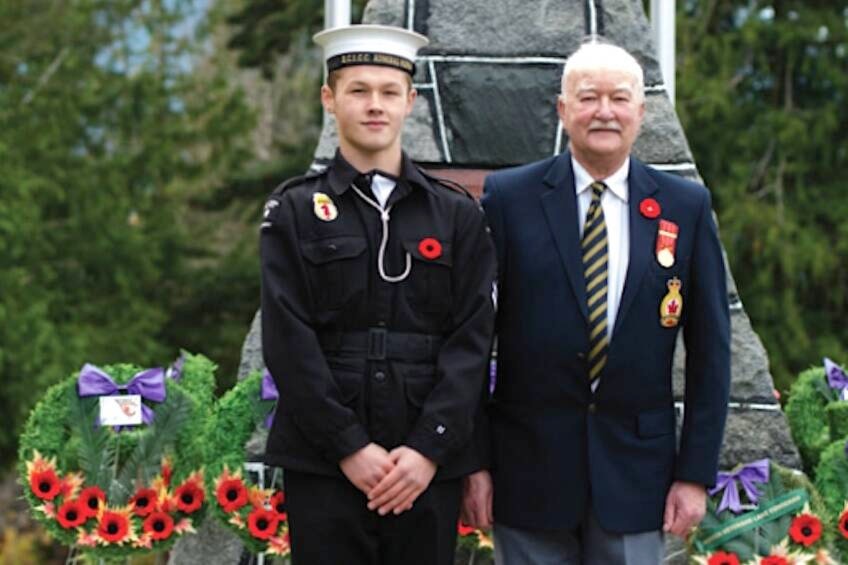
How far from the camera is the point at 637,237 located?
2.68 metres

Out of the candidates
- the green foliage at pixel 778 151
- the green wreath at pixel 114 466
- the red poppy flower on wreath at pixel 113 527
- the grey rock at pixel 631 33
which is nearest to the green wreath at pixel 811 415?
the grey rock at pixel 631 33

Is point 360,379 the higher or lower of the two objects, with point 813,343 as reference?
higher

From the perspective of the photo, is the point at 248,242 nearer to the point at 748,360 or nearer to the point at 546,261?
the point at 748,360

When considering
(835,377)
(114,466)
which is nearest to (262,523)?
(114,466)

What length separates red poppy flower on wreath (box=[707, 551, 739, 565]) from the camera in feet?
11.0

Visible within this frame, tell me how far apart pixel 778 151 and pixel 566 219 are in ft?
24.5

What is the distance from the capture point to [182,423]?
397 centimetres

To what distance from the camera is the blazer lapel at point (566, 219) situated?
2662 millimetres

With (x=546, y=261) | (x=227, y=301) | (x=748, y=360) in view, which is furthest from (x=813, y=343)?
(x=546, y=261)

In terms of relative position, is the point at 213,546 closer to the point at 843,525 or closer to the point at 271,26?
the point at 843,525

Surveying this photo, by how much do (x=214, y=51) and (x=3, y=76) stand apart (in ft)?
14.9

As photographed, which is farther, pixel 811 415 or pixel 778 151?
pixel 778 151

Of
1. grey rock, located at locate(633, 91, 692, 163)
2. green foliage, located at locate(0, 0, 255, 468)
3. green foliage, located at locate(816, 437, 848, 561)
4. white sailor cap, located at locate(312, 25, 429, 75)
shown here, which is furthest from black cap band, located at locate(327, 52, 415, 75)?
green foliage, located at locate(0, 0, 255, 468)

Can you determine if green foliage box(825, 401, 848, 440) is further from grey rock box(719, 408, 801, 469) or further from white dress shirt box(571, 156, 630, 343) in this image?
white dress shirt box(571, 156, 630, 343)
